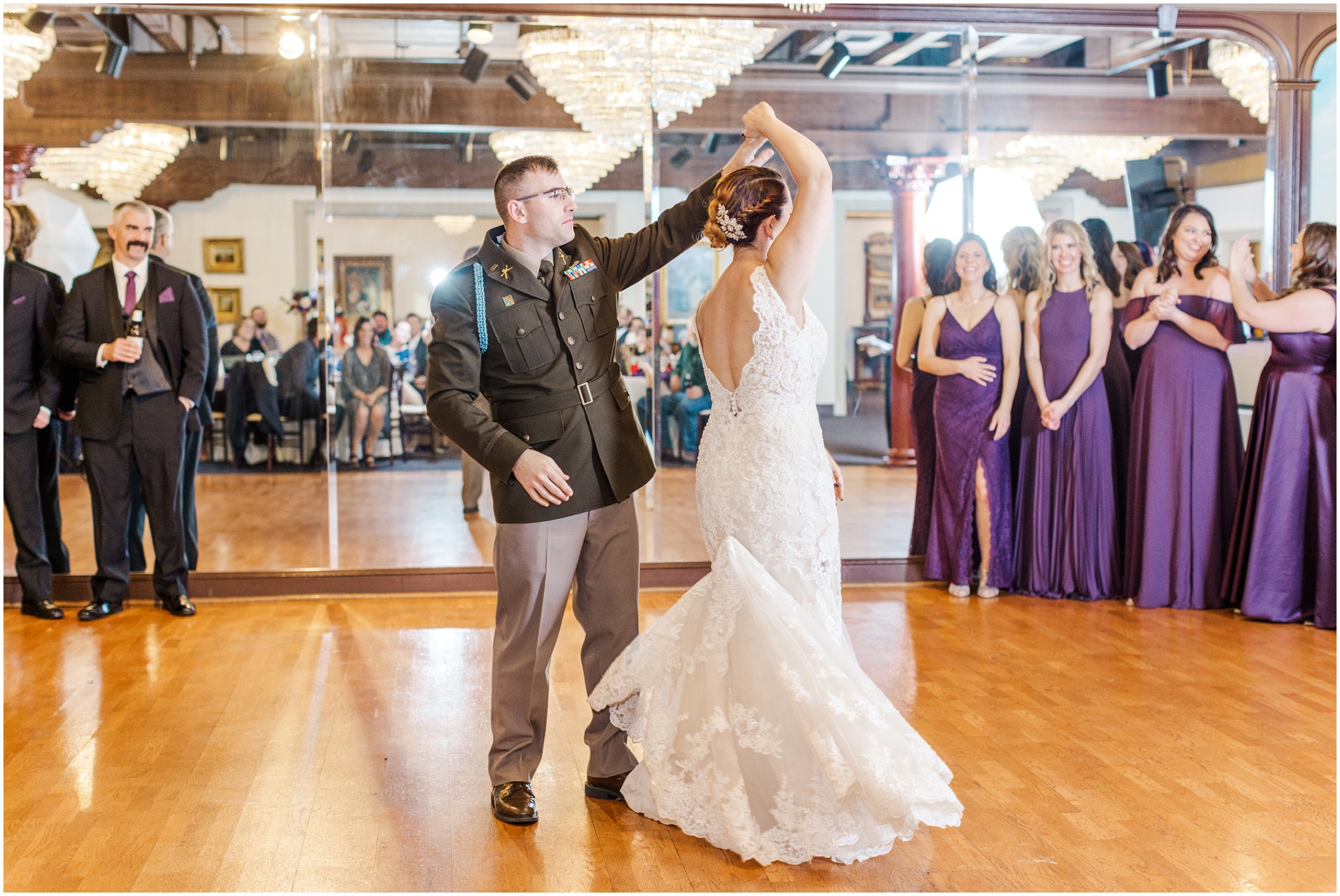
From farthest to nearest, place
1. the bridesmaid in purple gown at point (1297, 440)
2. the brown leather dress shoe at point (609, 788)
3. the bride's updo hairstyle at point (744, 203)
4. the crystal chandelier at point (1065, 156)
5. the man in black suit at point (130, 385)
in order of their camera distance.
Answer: the crystal chandelier at point (1065, 156) < the man in black suit at point (130, 385) < the bridesmaid in purple gown at point (1297, 440) < the brown leather dress shoe at point (609, 788) < the bride's updo hairstyle at point (744, 203)

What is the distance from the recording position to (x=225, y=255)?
5.64 m

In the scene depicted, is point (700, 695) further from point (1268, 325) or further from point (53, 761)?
point (1268, 325)

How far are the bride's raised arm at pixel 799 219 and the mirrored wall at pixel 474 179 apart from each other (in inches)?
105

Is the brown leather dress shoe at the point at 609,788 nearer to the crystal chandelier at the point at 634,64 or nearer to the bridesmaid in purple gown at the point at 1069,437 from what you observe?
the bridesmaid in purple gown at the point at 1069,437

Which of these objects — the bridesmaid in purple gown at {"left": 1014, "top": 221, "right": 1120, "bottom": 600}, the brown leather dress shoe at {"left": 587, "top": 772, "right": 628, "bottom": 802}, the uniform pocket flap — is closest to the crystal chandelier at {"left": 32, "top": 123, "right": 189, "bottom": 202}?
the uniform pocket flap

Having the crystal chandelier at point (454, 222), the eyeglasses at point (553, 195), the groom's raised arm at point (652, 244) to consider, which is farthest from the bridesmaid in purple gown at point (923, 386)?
the eyeglasses at point (553, 195)

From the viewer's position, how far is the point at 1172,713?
370cm

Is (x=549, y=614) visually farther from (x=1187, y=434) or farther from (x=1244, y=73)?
(x=1244, y=73)

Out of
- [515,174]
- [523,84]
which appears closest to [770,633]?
[515,174]

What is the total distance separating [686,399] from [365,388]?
1583mm

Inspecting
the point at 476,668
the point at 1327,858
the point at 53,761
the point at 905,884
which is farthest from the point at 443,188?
the point at 1327,858

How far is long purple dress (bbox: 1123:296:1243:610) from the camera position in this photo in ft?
17.3

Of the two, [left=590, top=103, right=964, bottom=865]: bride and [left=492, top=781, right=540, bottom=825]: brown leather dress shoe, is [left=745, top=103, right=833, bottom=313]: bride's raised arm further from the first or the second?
[left=492, top=781, right=540, bottom=825]: brown leather dress shoe

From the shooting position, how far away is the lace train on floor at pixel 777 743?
255cm
